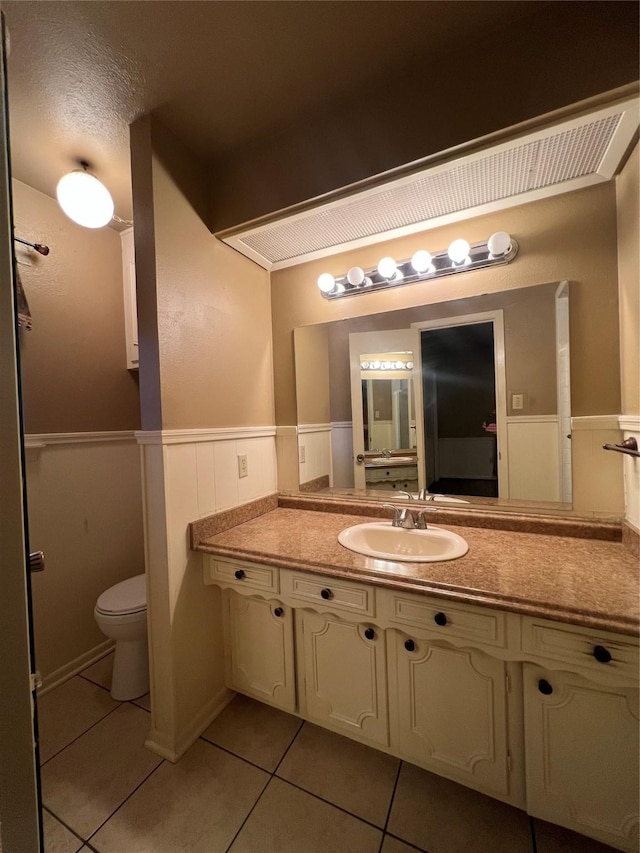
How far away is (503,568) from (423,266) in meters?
1.22

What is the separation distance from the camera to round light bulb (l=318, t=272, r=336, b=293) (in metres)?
1.59

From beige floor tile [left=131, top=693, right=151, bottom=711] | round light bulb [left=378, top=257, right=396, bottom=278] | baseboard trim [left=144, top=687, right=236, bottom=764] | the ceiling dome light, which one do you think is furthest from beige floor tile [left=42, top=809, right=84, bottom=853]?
round light bulb [left=378, top=257, right=396, bottom=278]

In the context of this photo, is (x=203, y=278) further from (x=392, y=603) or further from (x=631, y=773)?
(x=631, y=773)

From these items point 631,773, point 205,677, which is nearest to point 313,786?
point 205,677

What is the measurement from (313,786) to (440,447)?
1351 mm

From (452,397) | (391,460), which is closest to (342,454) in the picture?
(391,460)

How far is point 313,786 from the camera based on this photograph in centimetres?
111

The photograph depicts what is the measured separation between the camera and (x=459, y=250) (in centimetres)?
132

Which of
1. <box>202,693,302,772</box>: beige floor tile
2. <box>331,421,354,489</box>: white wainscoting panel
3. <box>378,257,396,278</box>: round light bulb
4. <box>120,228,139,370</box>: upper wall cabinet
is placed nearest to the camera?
<box>202,693,302,772</box>: beige floor tile

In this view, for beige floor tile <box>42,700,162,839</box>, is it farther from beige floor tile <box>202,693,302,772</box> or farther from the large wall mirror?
the large wall mirror

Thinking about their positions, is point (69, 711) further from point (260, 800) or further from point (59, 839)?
point (260, 800)

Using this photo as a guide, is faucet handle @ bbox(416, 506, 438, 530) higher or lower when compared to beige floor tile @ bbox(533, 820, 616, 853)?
higher

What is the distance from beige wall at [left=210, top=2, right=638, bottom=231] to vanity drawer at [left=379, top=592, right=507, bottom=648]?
1400mm

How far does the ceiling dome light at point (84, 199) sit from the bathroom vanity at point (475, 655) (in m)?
1.48
